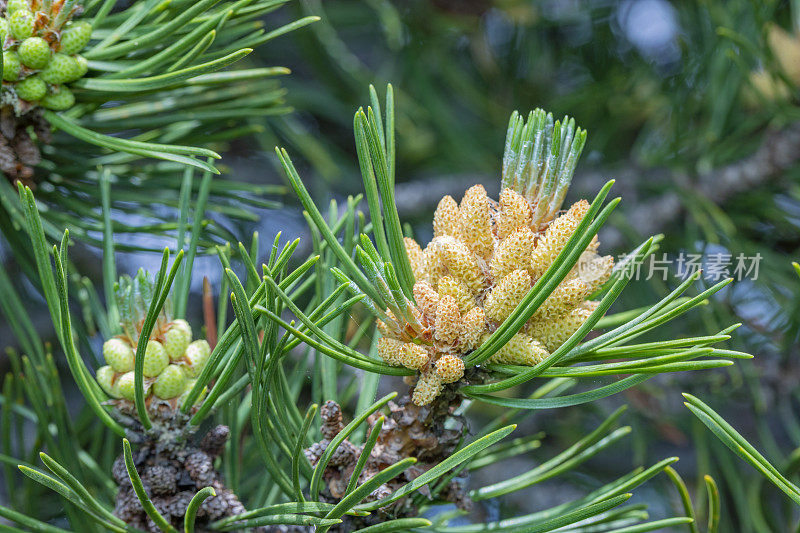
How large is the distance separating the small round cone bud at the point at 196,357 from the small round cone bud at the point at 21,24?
0.25 meters

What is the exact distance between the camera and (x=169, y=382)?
0.49 metres

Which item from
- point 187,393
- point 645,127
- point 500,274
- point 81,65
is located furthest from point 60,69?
point 645,127

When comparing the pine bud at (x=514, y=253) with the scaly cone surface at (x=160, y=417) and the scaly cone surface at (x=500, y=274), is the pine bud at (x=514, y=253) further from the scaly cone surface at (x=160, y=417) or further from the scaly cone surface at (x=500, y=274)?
the scaly cone surface at (x=160, y=417)

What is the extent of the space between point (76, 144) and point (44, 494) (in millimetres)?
441

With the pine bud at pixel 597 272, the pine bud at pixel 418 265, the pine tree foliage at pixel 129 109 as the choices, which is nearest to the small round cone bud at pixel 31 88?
the pine tree foliage at pixel 129 109

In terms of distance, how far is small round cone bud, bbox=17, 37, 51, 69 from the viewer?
1.66ft

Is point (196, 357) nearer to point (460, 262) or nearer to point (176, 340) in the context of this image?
point (176, 340)

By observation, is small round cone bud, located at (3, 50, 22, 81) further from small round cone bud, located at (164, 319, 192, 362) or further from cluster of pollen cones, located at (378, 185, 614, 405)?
cluster of pollen cones, located at (378, 185, 614, 405)

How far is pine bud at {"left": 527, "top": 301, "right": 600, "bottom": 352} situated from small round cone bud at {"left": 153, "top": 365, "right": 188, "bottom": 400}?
24 centimetres

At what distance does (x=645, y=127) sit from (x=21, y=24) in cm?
101

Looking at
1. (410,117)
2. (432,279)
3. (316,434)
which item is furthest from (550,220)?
(410,117)

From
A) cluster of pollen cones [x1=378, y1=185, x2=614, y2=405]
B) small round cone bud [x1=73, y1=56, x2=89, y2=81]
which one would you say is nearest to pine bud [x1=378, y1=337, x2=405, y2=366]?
cluster of pollen cones [x1=378, y1=185, x2=614, y2=405]

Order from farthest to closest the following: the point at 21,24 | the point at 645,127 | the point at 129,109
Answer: the point at 645,127 < the point at 129,109 < the point at 21,24

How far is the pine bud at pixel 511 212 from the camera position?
0.43 m
